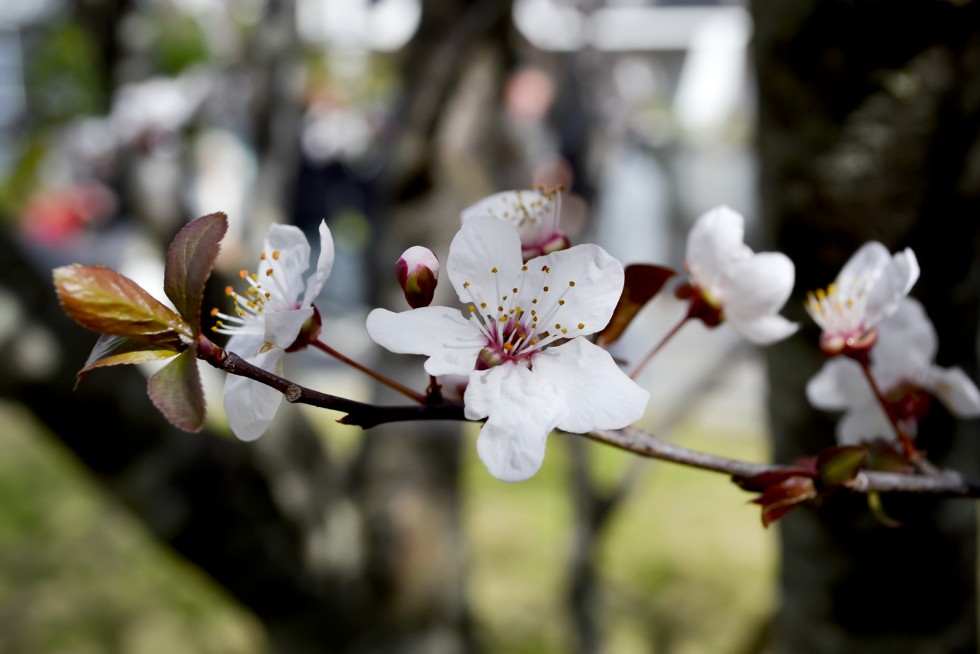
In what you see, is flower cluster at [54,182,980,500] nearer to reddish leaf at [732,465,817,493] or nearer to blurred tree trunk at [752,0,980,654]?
reddish leaf at [732,465,817,493]

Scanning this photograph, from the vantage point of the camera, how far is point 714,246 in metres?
0.53

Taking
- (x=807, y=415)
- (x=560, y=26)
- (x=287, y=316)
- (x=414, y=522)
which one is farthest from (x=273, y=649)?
(x=560, y=26)

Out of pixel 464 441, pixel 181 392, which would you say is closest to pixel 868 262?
pixel 181 392

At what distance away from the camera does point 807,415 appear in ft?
2.88

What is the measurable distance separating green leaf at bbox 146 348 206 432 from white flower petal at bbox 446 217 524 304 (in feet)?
0.37

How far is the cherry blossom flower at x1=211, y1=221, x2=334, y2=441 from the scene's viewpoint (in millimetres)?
414

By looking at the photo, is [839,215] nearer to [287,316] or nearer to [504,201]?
[504,201]

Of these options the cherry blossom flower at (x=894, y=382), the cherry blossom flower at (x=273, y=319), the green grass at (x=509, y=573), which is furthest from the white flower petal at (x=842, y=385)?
the green grass at (x=509, y=573)

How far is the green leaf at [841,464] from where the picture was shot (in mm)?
451

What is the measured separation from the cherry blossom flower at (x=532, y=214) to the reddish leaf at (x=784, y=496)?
0.16m

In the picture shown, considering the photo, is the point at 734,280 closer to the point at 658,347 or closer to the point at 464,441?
the point at 658,347

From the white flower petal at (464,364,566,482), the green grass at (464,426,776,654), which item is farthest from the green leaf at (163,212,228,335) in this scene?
the green grass at (464,426,776,654)

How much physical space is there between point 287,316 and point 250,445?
968 mm

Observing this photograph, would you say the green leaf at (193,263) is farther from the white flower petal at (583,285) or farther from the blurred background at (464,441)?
the blurred background at (464,441)
